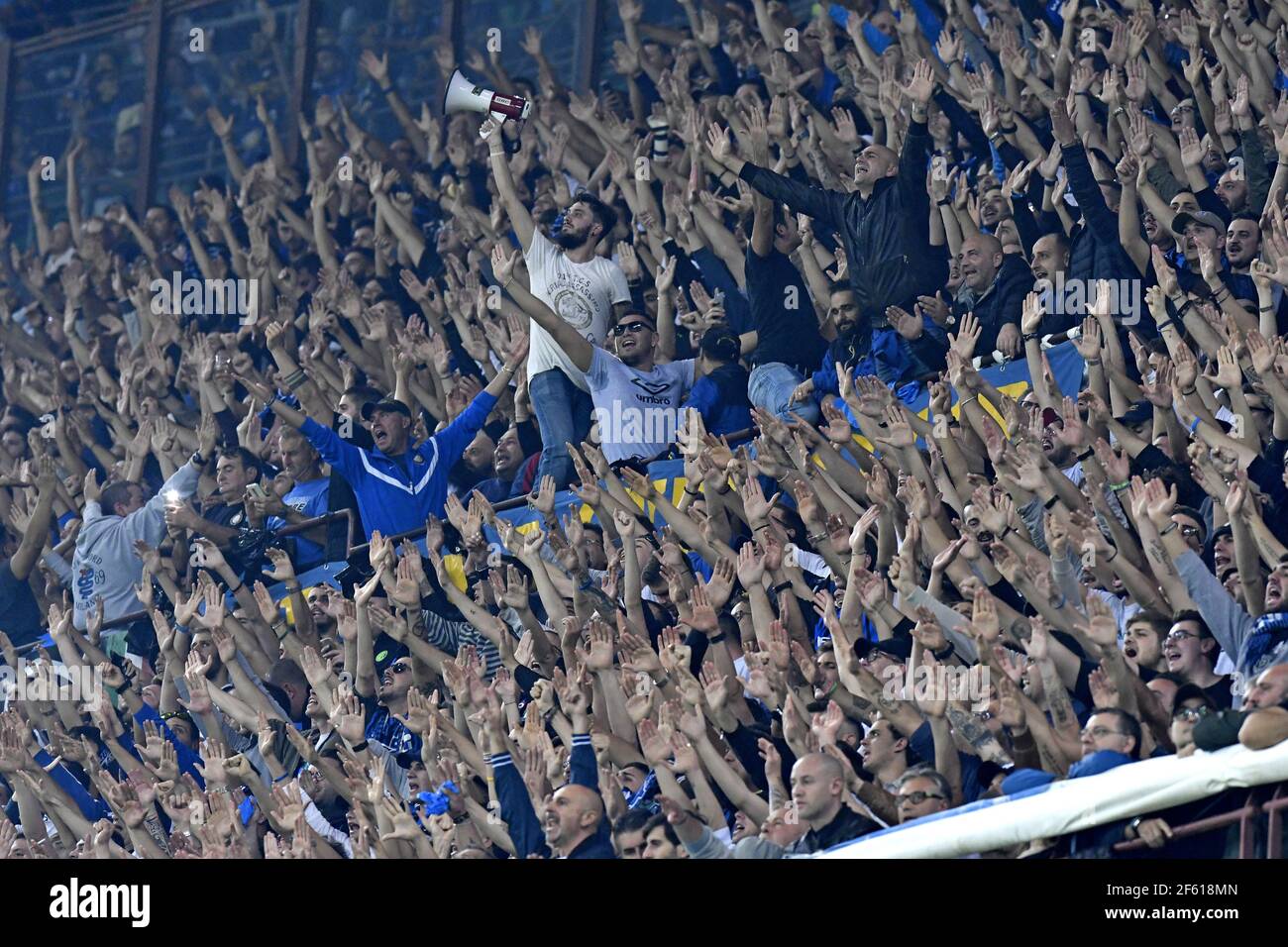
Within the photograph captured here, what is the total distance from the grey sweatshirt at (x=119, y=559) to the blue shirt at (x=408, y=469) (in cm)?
127

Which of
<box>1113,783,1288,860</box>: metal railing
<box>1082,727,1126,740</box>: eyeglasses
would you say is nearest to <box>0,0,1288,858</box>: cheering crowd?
<box>1082,727,1126,740</box>: eyeglasses

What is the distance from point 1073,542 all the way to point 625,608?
7.55 ft

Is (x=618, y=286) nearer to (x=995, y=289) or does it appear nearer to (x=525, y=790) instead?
(x=995, y=289)

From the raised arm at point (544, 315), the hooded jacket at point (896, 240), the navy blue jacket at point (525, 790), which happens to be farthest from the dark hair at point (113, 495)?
the navy blue jacket at point (525, 790)

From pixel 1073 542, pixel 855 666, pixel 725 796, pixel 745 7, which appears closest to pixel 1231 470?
pixel 1073 542

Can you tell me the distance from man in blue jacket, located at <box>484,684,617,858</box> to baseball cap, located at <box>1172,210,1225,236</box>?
3.24 m

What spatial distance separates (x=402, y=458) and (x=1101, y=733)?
5.22 meters

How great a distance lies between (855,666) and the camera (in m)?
10.0

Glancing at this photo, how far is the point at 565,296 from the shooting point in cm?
1350

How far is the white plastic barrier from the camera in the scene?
8578mm

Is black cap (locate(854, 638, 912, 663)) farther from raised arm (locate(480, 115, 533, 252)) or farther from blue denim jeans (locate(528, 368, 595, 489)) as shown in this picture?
raised arm (locate(480, 115, 533, 252))
